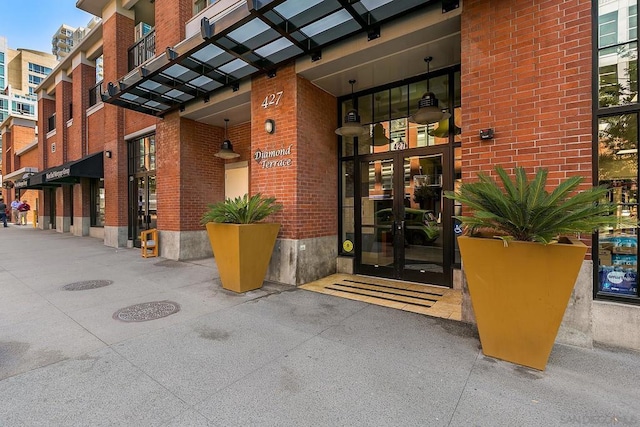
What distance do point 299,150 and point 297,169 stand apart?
359 millimetres

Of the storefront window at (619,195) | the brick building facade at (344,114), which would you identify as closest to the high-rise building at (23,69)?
the brick building facade at (344,114)

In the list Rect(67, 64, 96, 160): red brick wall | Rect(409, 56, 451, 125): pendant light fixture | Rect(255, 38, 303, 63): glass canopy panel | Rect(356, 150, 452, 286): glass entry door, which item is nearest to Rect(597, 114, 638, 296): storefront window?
Rect(409, 56, 451, 125): pendant light fixture

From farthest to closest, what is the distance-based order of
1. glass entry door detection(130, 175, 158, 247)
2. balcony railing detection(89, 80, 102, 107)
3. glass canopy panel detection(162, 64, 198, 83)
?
balcony railing detection(89, 80, 102, 107), glass entry door detection(130, 175, 158, 247), glass canopy panel detection(162, 64, 198, 83)

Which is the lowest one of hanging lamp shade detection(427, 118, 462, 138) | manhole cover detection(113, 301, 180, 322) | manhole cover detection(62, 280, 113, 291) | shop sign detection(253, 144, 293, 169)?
manhole cover detection(113, 301, 180, 322)

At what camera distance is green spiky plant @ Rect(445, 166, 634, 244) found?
7.61ft

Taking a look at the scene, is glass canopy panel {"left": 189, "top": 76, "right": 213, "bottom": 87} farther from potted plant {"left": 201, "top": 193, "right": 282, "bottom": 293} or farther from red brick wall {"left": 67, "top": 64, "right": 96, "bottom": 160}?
red brick wall {"left": 67, "top": 64, "right": 96, "bottom": 160}

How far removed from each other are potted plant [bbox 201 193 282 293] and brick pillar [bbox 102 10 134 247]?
715 centimetres

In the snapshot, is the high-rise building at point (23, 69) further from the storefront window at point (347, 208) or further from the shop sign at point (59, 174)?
the storefront window at point (347, 208)

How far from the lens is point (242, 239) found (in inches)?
188

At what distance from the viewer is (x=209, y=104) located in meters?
6.84

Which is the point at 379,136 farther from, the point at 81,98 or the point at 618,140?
the point at 81,98

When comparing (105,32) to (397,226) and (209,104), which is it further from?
(397,226)

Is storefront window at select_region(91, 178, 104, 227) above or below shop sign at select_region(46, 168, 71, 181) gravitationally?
below

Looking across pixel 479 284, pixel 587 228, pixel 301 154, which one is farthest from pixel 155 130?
pixel 587 228
